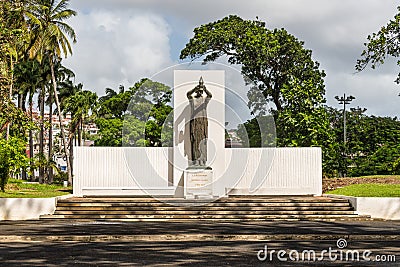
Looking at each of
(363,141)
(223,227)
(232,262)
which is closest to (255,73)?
(363,141)

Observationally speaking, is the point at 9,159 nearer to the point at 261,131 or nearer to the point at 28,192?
the point at 28,192

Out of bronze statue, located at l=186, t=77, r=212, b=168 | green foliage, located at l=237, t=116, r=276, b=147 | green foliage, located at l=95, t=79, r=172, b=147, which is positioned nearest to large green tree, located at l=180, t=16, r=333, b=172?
green foliage, located at l=237, t=116, r=276, b=147

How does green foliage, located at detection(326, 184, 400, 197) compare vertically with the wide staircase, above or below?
above

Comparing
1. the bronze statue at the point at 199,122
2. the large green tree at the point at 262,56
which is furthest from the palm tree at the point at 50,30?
the bronze statue at the point at 199,122

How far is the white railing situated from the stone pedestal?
91.5 inches

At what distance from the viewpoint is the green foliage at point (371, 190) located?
2058 centimetres

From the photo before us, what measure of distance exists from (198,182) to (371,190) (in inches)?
244

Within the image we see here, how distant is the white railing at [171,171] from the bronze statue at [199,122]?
1831 millimetres

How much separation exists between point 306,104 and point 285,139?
2.41m

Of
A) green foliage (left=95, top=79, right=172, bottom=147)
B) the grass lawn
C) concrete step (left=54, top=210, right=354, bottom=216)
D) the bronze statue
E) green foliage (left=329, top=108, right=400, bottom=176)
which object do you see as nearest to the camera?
concrete step (left=54, top=210, right=354, bottom=216)

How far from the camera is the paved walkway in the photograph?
963 cm

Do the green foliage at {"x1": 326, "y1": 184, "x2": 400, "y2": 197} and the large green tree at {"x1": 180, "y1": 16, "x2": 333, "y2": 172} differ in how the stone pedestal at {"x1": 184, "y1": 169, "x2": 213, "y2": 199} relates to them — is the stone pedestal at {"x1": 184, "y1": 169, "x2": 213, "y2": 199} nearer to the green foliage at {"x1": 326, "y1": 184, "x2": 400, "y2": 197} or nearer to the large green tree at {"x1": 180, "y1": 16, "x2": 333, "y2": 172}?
the green foliage at {"x1": 326, "y1": 184, "x2": 400, "y2": 197}

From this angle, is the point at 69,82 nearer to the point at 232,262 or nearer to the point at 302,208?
the point at 302,208

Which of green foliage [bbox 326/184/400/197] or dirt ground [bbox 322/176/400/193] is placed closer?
green foliage [bbox 326/184/400/197]
